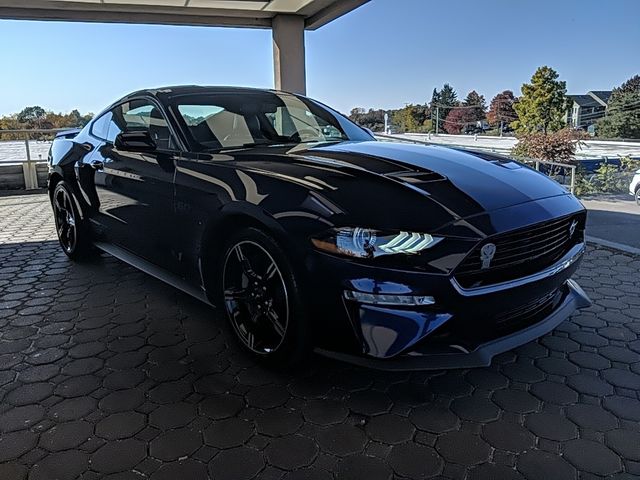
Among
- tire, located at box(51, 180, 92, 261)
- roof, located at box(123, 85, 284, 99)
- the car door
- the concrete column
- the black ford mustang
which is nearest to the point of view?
the black ford mustang

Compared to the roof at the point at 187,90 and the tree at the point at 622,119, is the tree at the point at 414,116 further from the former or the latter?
the roof at the point at 187,90

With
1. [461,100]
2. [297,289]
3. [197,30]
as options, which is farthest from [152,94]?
[461,100]

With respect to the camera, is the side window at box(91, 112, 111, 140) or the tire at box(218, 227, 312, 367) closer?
the tire at box(218, 227, 312, 367)

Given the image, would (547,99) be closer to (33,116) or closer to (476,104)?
(476,104)

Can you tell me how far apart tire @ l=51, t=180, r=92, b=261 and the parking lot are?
1156 millimetres

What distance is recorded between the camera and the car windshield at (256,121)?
2871 millimetres

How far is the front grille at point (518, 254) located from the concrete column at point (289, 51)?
6.58 m

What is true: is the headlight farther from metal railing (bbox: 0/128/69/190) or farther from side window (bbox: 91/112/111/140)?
metal railing (bbox: 0/128/69/190)

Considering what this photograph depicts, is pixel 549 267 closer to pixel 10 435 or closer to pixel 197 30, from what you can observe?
pixel 10 435

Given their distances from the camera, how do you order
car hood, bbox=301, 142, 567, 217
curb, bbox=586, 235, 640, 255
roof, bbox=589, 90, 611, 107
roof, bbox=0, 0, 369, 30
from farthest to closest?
1. roof, bbox=589, 90, 611, 107
2. roof, bbox=0, 0, 369, 30
3. curb, bbox=586, 235, 640, 255
4. car hood, bbox=301, 142, 567, 217

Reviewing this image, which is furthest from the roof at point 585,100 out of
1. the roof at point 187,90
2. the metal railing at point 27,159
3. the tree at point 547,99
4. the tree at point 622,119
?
the roof at point 187,90

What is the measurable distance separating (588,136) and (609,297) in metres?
7.94

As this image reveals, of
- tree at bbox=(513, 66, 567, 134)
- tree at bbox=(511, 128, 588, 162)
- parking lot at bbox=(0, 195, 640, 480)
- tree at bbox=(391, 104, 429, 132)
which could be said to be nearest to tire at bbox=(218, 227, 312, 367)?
parking lot at bbox=(0, 195, 640, 480)

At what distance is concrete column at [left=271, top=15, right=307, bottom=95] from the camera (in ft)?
25.9
